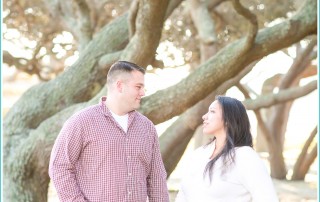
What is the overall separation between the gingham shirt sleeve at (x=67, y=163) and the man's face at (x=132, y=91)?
0.29 m

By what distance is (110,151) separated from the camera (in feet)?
11.1

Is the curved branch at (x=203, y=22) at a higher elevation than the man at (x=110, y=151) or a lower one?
higher

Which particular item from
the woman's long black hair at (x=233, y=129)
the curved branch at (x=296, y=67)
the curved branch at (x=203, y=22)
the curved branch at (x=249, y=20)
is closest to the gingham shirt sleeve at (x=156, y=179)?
the woman's long black hair at (x=233, y=129)

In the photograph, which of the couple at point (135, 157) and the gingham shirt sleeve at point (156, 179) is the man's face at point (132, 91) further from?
the gingham shirt sleeve at point (156, 179)

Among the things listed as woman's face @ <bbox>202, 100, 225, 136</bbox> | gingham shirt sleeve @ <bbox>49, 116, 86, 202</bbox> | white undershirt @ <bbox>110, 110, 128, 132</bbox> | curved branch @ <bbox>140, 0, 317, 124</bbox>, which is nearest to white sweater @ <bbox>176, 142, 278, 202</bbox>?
woman's face @ <bbox>202, 100, 225, 136</bbox>

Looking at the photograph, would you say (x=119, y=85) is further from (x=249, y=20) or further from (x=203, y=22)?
(x=203, y=22)

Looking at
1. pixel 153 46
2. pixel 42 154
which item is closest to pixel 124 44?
pixel 153 46

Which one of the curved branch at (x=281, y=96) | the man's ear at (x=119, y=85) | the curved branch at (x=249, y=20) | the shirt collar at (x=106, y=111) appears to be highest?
the curved branch at (x=249, y=20)

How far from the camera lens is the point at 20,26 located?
40.9 feet

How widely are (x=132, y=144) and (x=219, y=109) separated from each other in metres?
0.53

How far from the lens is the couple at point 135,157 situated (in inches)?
120

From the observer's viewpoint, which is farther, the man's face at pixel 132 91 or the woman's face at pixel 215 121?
the man's face at pixel 132 91

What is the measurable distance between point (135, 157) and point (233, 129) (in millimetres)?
585

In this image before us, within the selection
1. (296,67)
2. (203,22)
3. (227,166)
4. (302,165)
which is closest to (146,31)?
(203,22)
